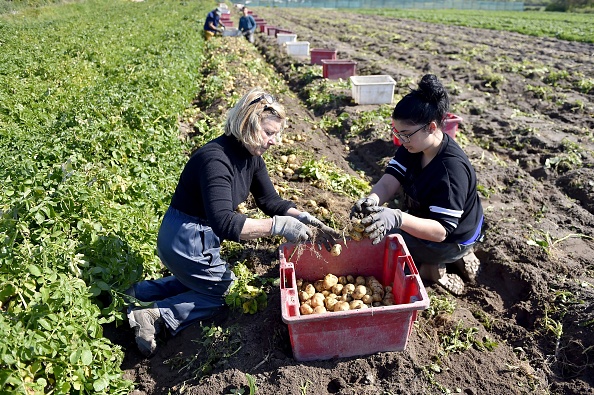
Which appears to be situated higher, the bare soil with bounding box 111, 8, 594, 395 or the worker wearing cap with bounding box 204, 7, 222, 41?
the worker wearing cap with bounding box 204, 7, 222, 41

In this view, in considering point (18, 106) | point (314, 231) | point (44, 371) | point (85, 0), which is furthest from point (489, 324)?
point (85, 0)

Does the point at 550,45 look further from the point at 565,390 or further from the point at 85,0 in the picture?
the point at 85,0

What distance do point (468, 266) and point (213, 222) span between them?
2.21m

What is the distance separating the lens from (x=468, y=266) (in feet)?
12.0

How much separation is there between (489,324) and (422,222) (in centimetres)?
105

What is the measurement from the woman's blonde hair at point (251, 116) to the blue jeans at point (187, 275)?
0.69 m

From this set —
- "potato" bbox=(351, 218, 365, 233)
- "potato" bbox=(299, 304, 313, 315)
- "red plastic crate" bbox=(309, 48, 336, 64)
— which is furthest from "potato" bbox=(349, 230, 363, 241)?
"red plastic crate" bbox=(309, 48, 336, 64)

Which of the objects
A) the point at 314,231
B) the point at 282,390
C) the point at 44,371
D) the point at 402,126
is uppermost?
the point at 402,126

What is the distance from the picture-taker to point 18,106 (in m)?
6.27

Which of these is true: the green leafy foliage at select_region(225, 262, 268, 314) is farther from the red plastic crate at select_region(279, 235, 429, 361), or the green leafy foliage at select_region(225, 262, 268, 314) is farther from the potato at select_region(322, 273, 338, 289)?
the potato at select_region(322, 273, 338, 289)

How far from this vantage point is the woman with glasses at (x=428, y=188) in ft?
9.18

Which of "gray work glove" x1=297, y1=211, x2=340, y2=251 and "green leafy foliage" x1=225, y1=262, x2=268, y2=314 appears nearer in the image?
"gray work glove" x1=297, y1=211, x2=340, y2=251

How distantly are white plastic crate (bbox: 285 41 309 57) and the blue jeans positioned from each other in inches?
398

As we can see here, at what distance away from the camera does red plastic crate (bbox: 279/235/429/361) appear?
2.40 metres
